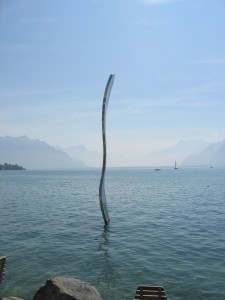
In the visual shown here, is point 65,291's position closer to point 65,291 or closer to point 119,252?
point 65,291

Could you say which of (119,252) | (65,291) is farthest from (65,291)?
(119,252)

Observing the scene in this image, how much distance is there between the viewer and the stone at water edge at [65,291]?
12.1m

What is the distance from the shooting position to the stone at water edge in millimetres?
12102

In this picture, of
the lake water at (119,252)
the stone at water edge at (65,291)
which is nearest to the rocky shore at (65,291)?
the stone at water edge at (65,291)

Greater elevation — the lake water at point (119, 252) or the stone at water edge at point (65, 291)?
the stone at water edge at point (65, 291)

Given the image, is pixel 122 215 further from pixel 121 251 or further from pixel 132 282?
pixel 132 282

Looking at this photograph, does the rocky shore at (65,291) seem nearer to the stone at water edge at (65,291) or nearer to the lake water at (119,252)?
the stone at water edge at (65,291)

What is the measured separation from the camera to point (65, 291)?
12.2m

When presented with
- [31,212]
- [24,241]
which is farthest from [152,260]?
[31,212]

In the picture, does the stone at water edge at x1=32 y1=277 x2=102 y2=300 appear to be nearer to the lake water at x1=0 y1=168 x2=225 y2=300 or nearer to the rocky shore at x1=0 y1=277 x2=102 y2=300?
the rocky shore at x1=0 y1=277 x2=102 y2=300

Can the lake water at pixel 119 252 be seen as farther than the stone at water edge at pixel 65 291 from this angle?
Yes

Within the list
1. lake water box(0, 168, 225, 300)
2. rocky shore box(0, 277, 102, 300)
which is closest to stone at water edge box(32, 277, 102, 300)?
rocky shore box(0, 277, 102, 300)

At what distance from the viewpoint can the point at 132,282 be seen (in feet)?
65.3

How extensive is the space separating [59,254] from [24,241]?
5.90m
